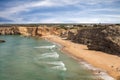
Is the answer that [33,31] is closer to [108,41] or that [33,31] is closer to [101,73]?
[108,41]

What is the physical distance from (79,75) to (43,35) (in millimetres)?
93214

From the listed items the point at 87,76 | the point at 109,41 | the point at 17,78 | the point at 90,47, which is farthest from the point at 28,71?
the point at 90,47

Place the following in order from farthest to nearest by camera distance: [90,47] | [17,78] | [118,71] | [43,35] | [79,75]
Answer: [43,35], [90,47], [118,71], [79,75], [17,78]

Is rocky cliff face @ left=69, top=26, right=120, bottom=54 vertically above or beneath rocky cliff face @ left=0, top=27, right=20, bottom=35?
above

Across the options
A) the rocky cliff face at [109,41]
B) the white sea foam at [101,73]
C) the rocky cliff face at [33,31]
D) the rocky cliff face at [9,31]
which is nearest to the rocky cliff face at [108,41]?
the rocky cliff face at [109,41]

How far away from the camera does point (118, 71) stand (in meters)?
33.2

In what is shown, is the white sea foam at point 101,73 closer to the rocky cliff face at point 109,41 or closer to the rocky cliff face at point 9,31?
the rocky cliff face at point 109,41

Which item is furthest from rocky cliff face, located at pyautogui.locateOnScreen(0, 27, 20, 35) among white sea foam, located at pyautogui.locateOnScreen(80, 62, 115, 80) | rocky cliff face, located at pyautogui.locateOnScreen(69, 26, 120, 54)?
white sea foam, located at pyautogui.locateOnScreen(80, 62, 115, 80)

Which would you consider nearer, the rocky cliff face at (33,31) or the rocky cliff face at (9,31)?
the rocky cliff face at (33,31)

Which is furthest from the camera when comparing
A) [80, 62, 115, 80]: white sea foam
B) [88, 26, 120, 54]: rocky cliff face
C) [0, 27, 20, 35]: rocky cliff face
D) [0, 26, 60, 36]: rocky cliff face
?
[0, 27, 20, 35]: rocky cliff face

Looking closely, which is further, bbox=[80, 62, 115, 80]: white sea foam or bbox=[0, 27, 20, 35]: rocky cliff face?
bbox=[0, 27, 20, 35]: rocky cliff face

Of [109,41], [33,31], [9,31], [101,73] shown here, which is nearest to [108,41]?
[109,41]

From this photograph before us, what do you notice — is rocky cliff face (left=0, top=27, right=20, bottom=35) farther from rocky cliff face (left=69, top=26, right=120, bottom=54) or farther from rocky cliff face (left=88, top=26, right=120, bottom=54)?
rocky cliff face (left=88, top=26, right=120, bottom=54)

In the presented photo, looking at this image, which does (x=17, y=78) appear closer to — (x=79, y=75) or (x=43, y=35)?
(x=79, y=75)
